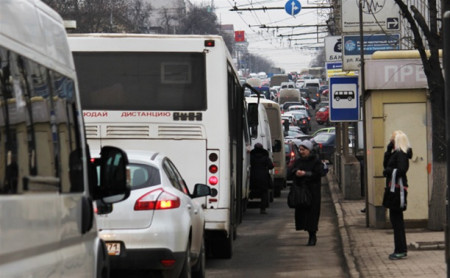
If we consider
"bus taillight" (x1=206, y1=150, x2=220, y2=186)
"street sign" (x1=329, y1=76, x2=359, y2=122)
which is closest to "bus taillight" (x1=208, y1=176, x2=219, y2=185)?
"bus taillight" (x1=206, y1=150, x2=220, y2=186)

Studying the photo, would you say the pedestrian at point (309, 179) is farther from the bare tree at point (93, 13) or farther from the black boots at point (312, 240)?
the bare tree at point (93, 13)

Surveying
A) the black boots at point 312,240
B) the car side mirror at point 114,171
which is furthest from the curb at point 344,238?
the car side mirror at point 114,171

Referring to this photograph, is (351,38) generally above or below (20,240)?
above

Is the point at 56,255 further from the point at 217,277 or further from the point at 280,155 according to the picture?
the point at 280,155

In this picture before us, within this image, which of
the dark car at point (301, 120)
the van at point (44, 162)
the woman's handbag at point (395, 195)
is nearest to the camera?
the van at point (44, 162)

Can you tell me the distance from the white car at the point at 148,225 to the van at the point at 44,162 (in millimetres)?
3915

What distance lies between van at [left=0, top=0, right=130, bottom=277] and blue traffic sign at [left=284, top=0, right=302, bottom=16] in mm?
41649

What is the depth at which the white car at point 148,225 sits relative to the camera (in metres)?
10.9

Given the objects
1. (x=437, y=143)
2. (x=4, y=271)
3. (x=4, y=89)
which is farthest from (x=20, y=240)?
(x=437, y=143)

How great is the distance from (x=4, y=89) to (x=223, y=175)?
9706 millimetres

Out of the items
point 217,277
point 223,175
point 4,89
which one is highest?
point 4,89

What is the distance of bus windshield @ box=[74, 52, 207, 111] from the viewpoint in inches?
560

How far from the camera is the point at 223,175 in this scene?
14.2m

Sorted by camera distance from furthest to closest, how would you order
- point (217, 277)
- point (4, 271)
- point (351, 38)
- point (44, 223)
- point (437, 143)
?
1. point (351, 38)
2. point (437, 143)
3. point (217, 277)
4. point (44, 223)
5. point (4, 271)
